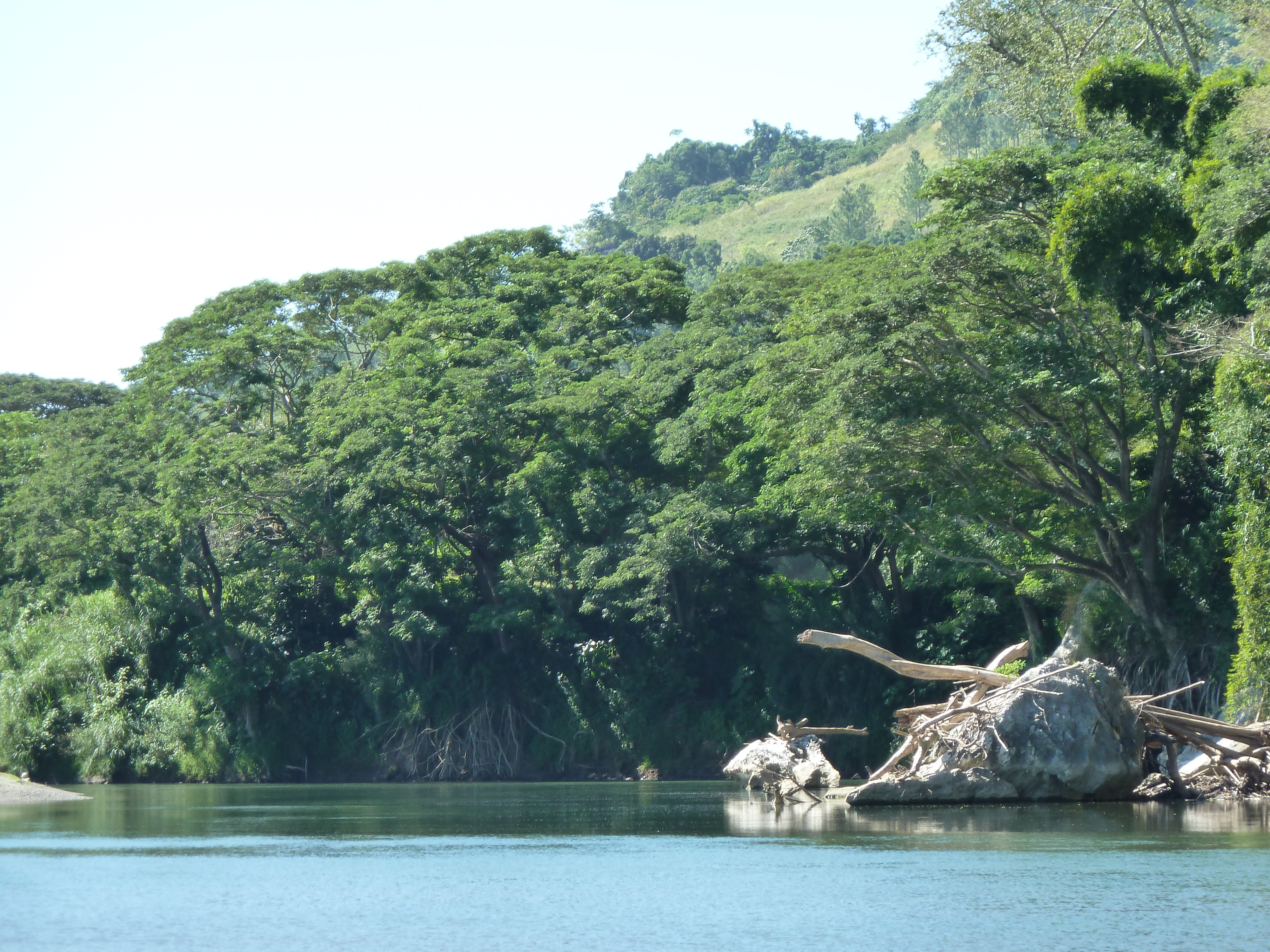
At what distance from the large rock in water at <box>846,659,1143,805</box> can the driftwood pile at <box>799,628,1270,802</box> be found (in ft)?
0.06

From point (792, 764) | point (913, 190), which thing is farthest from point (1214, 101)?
point (913, 190)

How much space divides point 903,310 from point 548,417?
16.4 m

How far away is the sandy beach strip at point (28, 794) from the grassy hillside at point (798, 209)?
9762 centimetres

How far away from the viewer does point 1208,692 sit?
31203mm

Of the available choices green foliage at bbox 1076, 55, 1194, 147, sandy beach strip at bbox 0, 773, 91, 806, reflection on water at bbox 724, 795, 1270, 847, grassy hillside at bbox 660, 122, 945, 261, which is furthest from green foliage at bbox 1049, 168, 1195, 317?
grassy hillside at bbox 660, 122, 945, 261

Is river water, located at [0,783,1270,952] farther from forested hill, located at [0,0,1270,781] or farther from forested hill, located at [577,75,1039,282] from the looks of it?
forested hill, located at [577,75,1039,282]

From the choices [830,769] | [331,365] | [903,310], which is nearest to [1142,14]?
[903,310]

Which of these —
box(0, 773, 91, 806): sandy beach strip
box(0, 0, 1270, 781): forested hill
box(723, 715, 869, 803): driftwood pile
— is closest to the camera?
box(723, 715, 869, 803): driftwood pile

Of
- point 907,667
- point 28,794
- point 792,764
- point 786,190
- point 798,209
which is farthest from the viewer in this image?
point 786,190

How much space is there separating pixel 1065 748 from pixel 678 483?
21.3 metres

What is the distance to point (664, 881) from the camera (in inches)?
685

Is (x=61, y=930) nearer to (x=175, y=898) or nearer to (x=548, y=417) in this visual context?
(x=175, y=898)

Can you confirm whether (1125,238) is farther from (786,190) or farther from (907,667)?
(786,190)

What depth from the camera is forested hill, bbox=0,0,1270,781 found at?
31.0 m
